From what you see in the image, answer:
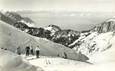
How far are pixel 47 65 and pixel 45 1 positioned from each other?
0.39m

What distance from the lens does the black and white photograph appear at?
68.1 inches

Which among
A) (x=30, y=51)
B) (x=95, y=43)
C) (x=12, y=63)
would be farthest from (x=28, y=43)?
(x=95, y=43)

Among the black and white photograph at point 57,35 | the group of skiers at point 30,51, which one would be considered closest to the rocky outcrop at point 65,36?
the black and white photograph at point 57,35

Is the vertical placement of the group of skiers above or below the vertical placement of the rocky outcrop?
below

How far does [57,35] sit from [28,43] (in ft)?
0.60

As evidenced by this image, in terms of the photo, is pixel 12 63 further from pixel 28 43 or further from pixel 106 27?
pixel 106 27

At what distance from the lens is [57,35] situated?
1.80 metres

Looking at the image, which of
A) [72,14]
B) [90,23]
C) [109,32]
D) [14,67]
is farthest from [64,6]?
[14,67]

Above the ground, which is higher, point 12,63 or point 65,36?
point 65,36

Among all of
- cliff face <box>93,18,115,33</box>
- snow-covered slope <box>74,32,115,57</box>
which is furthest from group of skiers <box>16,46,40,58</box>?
cliff face <box>93,18,115,33</box>

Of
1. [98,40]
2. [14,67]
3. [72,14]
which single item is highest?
[72,14]

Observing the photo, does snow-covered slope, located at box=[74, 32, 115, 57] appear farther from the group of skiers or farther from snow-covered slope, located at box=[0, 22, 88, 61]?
the group of skiers

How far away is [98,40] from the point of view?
1.78m

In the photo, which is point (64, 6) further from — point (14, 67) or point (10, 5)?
point (14, 67)
